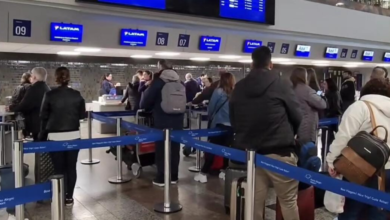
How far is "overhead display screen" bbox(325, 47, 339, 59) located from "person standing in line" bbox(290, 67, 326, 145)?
5780 mm

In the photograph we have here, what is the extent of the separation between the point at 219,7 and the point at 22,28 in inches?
118

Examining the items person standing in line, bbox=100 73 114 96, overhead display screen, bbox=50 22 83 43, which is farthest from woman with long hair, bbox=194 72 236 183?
person standing in line, bbox=100 73 114 96

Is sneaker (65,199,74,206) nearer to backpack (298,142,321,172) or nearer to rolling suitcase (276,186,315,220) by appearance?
rolling suitcase (276,186,315,220)

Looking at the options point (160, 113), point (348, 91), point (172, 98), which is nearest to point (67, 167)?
point (160, 113)

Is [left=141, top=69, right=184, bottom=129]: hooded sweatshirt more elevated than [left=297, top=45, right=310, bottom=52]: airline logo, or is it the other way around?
[left=297, top=45, right=310, bottom=52]: airline logo

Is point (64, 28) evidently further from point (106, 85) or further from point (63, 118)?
point (106, 85)

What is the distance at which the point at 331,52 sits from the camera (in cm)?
1030

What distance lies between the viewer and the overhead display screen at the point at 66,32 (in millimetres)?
5477

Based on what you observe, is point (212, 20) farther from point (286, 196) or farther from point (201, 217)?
point (286, 196)

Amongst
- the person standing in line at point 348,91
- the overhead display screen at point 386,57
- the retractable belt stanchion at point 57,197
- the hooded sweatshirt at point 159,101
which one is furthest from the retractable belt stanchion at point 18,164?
the overhead display screen at point 386,57

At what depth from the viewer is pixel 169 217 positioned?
4078 millimetres

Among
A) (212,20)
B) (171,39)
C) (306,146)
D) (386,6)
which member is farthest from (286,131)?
(386,6)

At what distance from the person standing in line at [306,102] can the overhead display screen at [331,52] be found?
5780mm

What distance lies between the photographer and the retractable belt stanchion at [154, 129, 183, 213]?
13.4 ft
